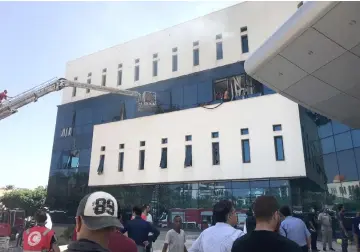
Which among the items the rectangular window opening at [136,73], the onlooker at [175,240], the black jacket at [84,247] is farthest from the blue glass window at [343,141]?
the rectangular window opening at [136,73]

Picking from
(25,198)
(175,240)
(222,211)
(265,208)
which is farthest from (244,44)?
(25,198)

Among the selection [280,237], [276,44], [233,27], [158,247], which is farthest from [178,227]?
[233,27]

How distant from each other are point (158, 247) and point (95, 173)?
1234 cm

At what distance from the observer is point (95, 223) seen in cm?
163

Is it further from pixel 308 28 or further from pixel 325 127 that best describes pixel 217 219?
pixel 325 127

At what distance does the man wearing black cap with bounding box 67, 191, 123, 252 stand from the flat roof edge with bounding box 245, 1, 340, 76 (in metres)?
6.05

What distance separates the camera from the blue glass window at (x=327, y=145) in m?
16.2

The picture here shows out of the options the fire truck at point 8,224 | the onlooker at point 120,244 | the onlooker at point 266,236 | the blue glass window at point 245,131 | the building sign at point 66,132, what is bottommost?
the fire truck at point 8,224

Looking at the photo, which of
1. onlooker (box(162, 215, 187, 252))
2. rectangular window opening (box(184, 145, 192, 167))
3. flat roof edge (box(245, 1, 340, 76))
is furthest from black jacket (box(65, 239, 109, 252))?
rectangular window opening (box(184, 145, 192, 167))

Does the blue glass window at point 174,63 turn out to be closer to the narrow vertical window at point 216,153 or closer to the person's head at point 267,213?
the narrow vertical window at point 216,153

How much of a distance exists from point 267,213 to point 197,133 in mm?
18532

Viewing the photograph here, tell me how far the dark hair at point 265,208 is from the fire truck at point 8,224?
1303cm

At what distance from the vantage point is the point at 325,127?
659 inches

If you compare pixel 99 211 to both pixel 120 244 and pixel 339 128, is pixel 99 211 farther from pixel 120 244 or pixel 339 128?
pixel 339 128
